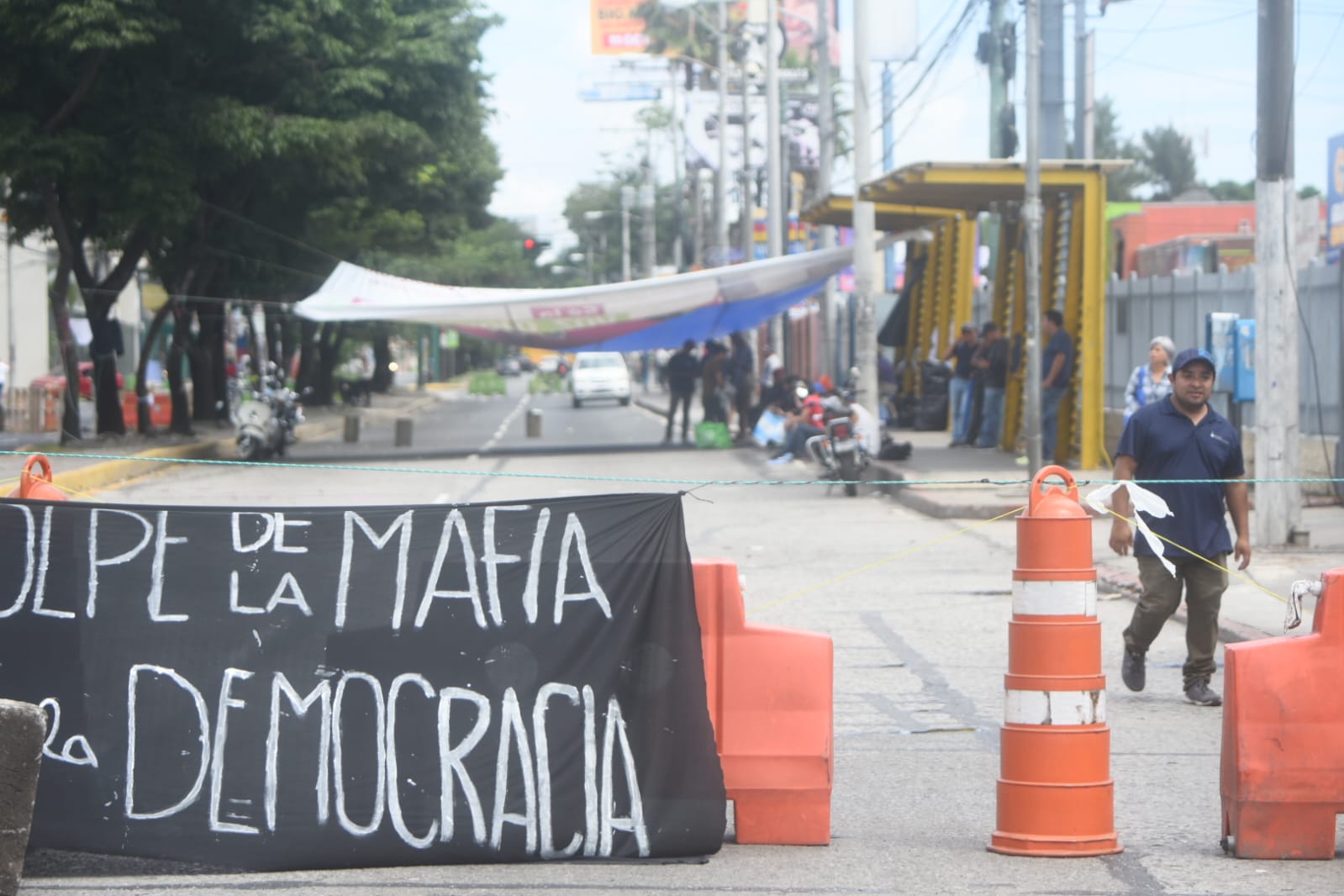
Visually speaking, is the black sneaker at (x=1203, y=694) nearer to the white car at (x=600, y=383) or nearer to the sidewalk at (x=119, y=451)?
the sidewalk at (x=119, y=451)

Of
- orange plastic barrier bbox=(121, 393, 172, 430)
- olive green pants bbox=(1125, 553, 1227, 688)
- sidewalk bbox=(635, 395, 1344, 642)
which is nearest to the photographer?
olive green pants bbox=(1125, 553, 1227, 688)

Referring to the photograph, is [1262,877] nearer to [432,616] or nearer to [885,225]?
[432,616]

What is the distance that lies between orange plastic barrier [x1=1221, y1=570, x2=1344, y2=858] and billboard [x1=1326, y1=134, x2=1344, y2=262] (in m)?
20.7

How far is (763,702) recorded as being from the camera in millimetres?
5672

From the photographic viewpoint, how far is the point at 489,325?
92.5 feet

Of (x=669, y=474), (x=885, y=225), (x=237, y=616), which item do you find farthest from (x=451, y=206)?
(x=237, y=616)

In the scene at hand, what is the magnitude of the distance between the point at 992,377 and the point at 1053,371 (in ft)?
13.3

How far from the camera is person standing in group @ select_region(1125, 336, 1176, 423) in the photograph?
47.8 feet

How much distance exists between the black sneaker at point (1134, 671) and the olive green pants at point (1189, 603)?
0.22 ft

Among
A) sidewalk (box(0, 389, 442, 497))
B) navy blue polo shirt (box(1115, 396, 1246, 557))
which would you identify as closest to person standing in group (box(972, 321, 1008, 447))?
sidewalk (box(0, 389, 442, 497))

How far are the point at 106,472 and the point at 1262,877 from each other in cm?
1922

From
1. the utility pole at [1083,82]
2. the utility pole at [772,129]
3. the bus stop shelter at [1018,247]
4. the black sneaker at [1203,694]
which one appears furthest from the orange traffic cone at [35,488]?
the utility pole at [1083,82]

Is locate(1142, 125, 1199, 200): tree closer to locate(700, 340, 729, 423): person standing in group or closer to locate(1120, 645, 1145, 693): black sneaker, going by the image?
locate(700, 340, 729, 423): person standing in group

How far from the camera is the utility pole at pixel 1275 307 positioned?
13016mm
